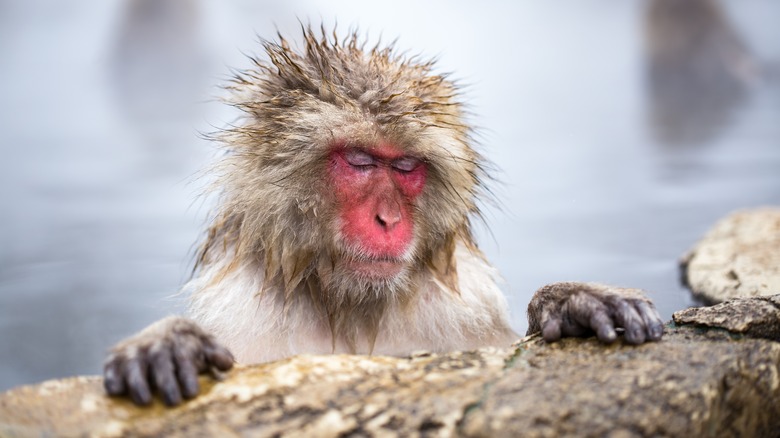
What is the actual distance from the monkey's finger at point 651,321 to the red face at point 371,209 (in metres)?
0.85

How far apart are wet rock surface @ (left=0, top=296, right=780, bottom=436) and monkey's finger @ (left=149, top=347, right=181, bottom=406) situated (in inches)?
1.4

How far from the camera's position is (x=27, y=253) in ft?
18.5

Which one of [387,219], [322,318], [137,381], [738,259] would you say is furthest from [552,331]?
[738,259]

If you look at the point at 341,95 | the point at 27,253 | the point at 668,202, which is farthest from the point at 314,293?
the point at 668,202

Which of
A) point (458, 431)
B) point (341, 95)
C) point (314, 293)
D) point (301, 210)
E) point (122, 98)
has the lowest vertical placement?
point (458, 431)

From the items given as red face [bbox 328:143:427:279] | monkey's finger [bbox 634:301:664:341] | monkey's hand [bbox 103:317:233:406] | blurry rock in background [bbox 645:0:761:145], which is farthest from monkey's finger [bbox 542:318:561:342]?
blurry rock in background [bbox 645:0:761:145]

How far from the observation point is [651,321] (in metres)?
2.23

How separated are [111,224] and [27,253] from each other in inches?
33.4

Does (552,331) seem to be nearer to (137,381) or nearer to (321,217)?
(321,217)

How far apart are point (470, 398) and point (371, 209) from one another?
3.24 feet

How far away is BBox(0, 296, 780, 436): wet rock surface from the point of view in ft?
5.89

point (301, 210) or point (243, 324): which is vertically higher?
point (301, 210)

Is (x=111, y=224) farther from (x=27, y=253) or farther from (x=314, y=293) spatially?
(x=314, y=293)

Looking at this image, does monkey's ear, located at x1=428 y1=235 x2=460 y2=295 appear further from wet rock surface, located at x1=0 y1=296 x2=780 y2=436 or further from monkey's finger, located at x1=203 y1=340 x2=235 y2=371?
monkey's finger, located at x1=203 y1=340 x2=235 y2=371
